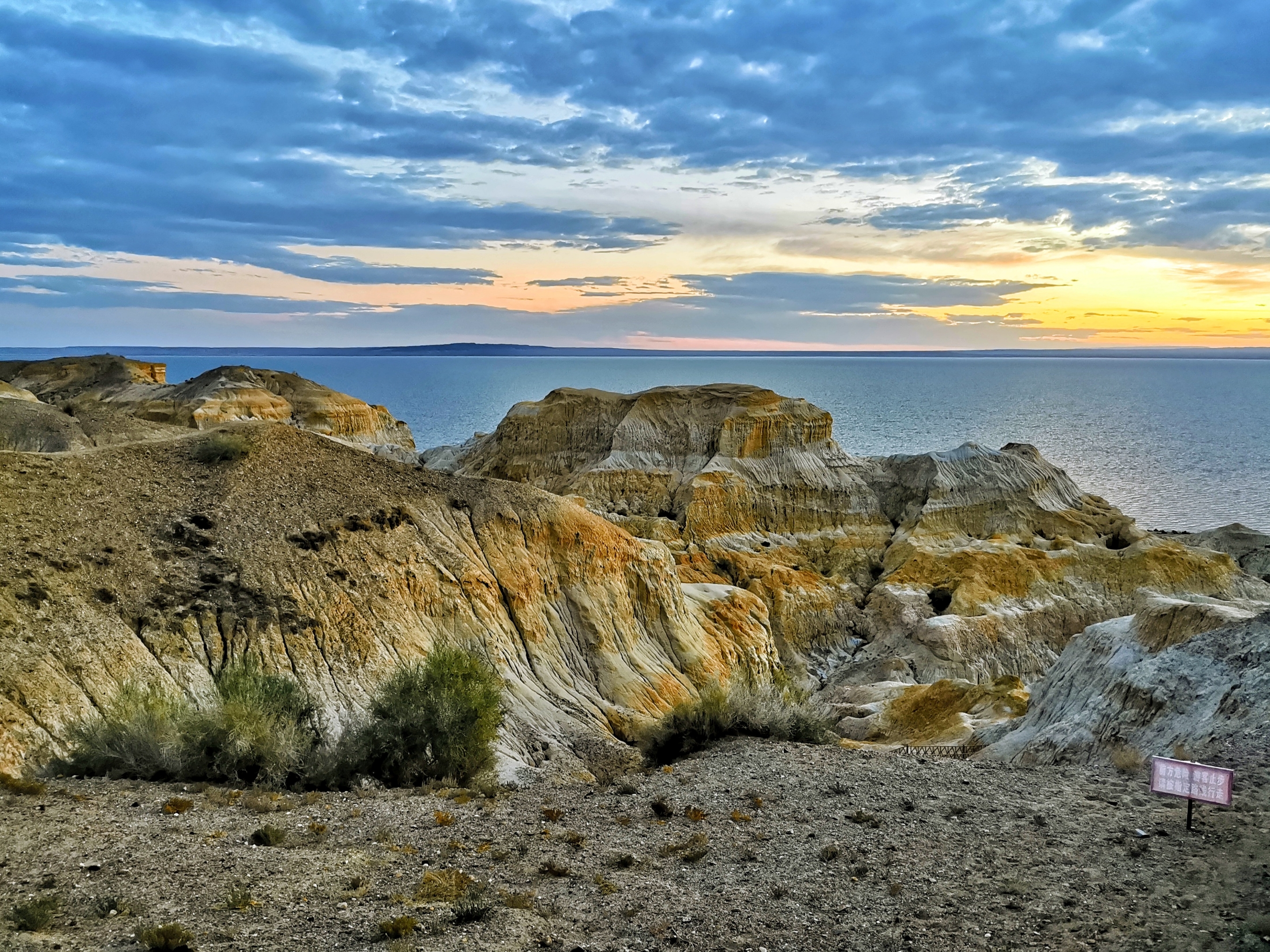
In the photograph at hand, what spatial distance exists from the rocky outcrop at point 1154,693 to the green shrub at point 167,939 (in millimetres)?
16252

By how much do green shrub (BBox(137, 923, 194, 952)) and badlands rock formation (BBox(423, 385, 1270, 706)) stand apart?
29286 mm

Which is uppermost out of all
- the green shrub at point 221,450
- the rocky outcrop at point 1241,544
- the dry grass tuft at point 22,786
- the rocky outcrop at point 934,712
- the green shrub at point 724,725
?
the green shrub at point 221,450

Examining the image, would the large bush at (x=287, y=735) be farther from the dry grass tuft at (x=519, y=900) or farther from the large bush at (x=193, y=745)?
the dry grass tuft at (x=519, y=900)

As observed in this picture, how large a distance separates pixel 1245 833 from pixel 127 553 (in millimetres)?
25678

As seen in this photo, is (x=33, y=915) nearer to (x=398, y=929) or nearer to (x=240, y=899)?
(x=240, y=899)

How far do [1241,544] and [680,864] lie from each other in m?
69.6

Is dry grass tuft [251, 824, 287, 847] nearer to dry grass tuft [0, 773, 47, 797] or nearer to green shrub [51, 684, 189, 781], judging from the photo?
green shrub [51, 684, 189, 781]

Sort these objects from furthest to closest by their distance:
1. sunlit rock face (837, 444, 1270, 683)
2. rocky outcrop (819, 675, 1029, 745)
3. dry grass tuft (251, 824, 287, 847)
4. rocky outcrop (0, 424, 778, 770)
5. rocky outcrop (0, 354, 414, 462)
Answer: rocky outcrop (0, 354, 414, 462) → sunlit rock face (837, 444, 1270, 683) → rocky outcrop (819, 675, 1029, 745) → rocky outcrop (0, 424, 778, 770) → dry grass tuft (251, 824, 287, 847)

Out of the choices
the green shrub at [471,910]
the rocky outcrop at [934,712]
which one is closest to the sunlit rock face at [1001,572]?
the rocky outcrop at [934,712]

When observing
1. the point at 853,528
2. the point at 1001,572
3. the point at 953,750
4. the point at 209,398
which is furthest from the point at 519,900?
the point at 209,398

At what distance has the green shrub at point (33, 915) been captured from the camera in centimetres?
963

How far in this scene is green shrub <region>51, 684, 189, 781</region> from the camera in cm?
1544

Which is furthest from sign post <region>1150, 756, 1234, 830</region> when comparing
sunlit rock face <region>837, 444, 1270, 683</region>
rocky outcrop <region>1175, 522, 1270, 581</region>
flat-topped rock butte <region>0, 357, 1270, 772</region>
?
Result: rocky outcrop <region>1175, 522, 1270, 581</region>

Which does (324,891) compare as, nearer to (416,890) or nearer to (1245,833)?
(416,890)
